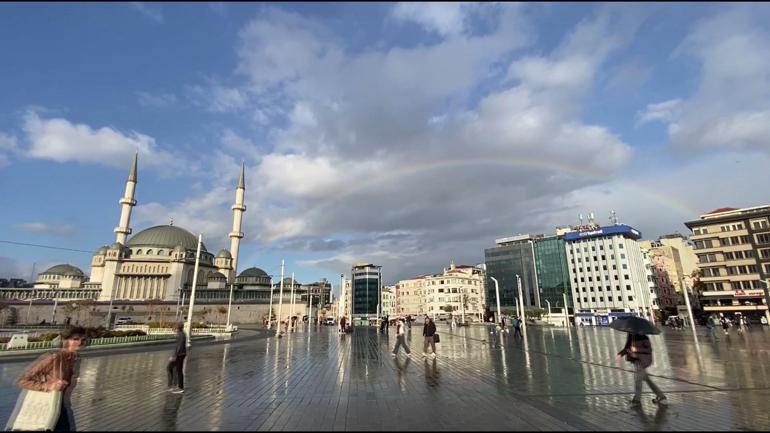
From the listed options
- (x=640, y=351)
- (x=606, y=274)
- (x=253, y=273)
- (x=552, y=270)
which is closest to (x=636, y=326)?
(x=640, y=351)

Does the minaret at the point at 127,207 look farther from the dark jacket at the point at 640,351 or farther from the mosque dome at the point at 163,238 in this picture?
the dark jacket at the point at 640,351

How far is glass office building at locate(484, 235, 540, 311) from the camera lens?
109 meters

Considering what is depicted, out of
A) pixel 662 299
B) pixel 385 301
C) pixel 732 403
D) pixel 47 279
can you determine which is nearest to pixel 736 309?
pixel 662 299

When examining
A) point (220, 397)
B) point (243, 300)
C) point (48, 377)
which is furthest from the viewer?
point (243, 300)

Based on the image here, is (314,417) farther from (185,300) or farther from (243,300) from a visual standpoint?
(185,300)

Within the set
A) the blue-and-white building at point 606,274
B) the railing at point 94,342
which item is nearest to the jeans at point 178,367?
the railing at point 94,342

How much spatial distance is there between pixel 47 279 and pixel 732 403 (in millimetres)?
143247

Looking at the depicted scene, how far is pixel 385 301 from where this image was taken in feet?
487

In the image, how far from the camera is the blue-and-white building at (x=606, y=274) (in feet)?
295

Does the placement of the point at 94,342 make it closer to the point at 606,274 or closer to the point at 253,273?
the point at 253,273

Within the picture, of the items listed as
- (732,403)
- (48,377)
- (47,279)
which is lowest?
(732,403)

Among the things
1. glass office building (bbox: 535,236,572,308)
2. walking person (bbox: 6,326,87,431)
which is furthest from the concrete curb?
glass office building (bbox: 535,236,572,308)

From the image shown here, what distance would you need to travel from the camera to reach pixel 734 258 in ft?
219

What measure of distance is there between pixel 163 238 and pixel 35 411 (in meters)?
112
